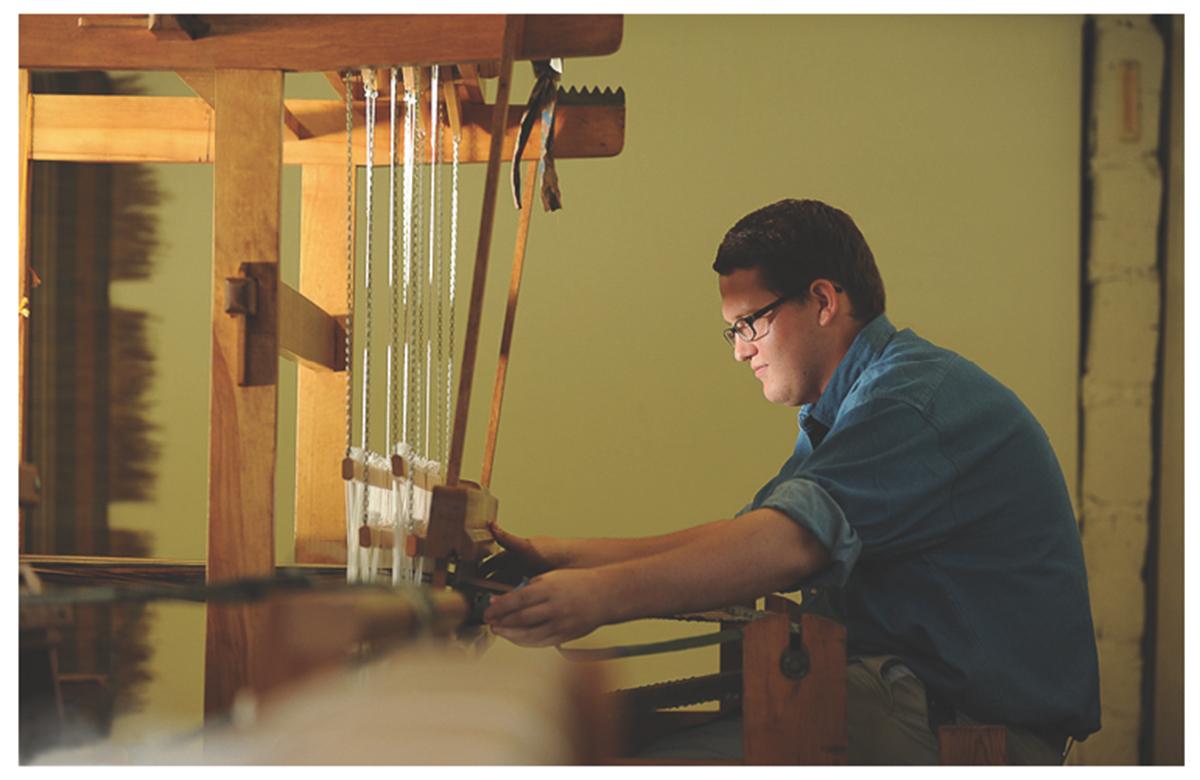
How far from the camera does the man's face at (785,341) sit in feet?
5.56

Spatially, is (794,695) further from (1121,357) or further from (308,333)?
(1121,357)

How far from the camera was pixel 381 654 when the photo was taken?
0.95 meters

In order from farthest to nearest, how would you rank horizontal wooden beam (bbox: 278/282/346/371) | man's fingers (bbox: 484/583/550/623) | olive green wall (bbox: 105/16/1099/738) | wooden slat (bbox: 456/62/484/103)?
1. olive green wall (bbox: 105/16/1099/738)
2. wooden slat (bbox: 456/62/484/103)
3. horizontal wooden beam (bbox: 278/282/346/371)
4. man's fingers (bbox: 484/583/550/623)

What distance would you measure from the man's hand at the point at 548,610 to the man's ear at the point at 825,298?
65 cm

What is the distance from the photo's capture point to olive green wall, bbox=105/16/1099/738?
10.6ft

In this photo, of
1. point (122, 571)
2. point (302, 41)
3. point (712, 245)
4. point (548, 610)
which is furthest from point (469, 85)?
point (712, 245)

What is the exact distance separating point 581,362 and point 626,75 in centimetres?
77

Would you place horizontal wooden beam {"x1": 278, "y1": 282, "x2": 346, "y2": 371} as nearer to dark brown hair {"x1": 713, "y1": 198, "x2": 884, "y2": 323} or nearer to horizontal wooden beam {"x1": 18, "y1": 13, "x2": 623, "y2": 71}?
horizontal wooden beam {"x1": 18, "y1": 13, "x2": 623, "y2": 71}

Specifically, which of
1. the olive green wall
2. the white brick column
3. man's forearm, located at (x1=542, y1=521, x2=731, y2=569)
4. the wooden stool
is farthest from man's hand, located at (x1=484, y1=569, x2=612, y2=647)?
the white brick column

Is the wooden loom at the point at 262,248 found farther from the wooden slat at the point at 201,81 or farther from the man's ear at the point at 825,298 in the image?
the man's ear at the point at 825,298

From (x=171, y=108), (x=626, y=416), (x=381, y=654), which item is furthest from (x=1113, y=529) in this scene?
(x=381, y=654)

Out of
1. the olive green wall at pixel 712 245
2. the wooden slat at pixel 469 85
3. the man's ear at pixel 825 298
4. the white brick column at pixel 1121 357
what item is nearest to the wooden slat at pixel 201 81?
the wooden slat at pixel 469 85

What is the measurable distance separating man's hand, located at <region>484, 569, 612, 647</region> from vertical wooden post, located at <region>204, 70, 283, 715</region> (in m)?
0.25
